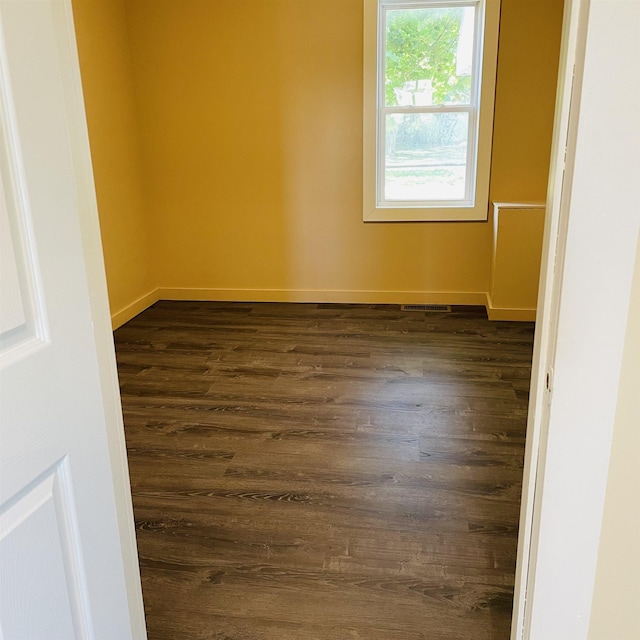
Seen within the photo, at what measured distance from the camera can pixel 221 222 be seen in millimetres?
4684

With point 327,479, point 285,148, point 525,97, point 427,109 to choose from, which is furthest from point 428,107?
point 327,479

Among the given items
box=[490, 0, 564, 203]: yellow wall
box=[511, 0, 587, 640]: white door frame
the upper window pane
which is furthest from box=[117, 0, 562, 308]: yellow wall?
box=[511, 0, 587, 640]: white door frame

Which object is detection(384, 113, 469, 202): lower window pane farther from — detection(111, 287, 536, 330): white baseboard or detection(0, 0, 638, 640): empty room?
detection(111, 287, 536, 330): white baseboard

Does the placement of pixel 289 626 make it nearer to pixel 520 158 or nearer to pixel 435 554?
pixel 435 554

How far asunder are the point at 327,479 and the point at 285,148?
291 cm

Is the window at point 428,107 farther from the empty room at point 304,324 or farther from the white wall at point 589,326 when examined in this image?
the white wall at point 589,326

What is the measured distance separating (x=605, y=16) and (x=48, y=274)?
86 cm

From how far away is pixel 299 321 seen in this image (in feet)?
14.1

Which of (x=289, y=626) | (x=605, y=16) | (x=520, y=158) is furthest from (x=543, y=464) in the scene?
(x=520, y=158)

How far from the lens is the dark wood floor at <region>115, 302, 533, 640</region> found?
1656 millimetres

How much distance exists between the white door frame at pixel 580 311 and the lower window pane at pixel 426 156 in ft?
11.8

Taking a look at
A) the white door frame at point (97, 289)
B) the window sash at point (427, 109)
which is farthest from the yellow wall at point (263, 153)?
the white door frame at point (97, 289)

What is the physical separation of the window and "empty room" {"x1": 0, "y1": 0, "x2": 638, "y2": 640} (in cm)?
2

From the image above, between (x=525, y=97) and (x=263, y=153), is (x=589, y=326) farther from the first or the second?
(x=263, y=153)
